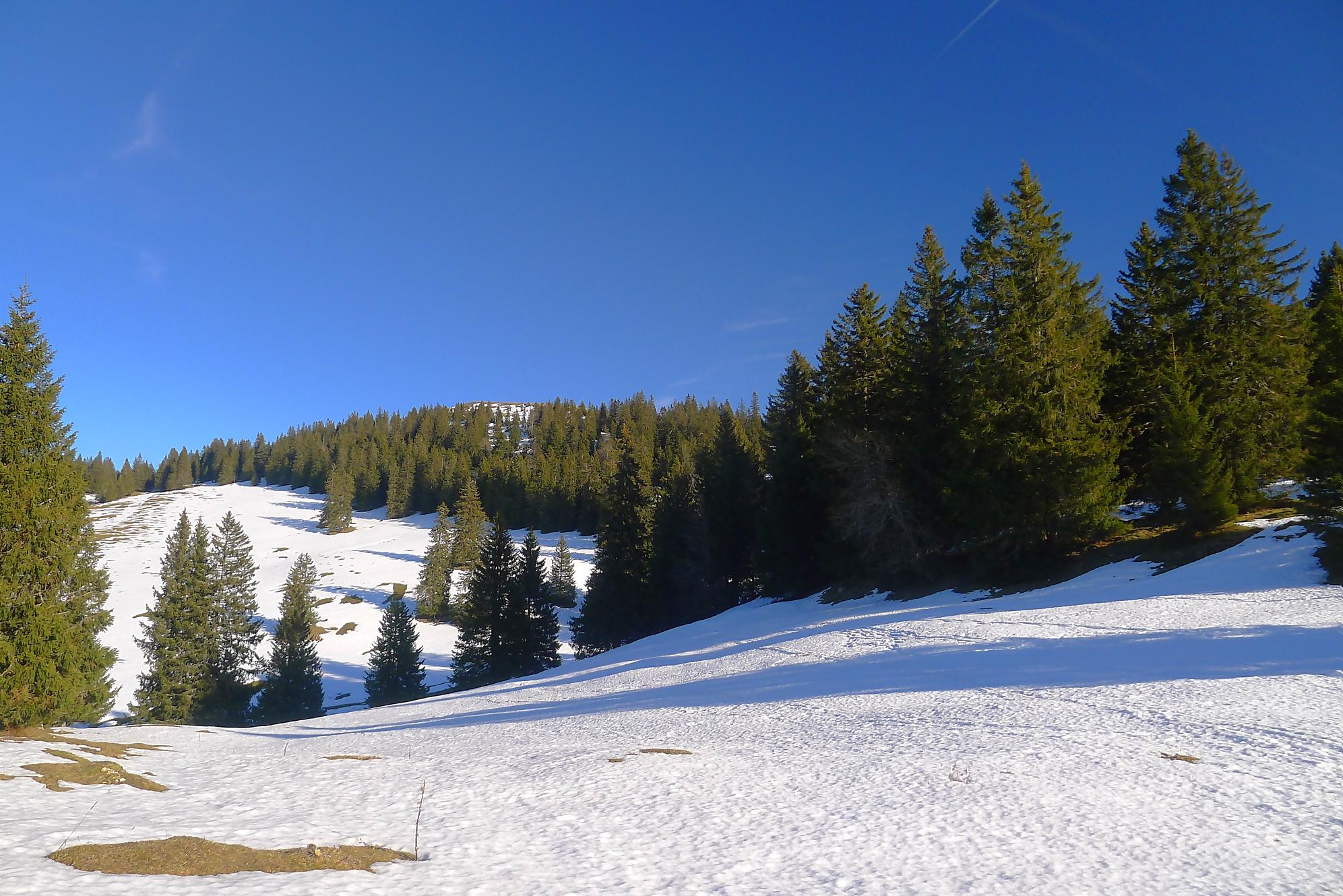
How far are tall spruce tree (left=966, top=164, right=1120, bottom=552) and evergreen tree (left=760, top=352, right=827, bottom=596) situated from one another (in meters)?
10.8

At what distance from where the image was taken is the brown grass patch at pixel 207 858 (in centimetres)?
533

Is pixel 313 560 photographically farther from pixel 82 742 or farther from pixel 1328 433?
pixel 1328 433

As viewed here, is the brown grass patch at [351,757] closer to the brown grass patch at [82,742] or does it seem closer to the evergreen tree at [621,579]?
the brown grass patch at [82,742]

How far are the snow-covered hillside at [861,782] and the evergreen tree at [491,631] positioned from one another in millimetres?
23896

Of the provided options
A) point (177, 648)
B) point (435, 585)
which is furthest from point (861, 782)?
point (435, 585)

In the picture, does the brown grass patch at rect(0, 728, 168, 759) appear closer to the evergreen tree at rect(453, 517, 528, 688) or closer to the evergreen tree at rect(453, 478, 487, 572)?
the evergreen tree at rect(453, 517, 528, 688)

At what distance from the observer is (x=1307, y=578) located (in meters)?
16.6

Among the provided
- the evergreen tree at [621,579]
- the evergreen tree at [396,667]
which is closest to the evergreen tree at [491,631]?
the evergreen tree at [396,667]

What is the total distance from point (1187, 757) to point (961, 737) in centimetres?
251

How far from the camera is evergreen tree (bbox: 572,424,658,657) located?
4306 cm

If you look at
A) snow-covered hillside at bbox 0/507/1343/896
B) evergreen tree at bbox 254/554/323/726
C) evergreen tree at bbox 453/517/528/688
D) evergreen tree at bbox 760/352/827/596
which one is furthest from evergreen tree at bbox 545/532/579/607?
snow-covered hillside at bbox 0/507/1343/896

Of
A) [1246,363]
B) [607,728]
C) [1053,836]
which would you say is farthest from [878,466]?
[1053,836]

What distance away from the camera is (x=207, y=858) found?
5.62m

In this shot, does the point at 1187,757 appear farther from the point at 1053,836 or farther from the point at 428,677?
the point at 428,677
